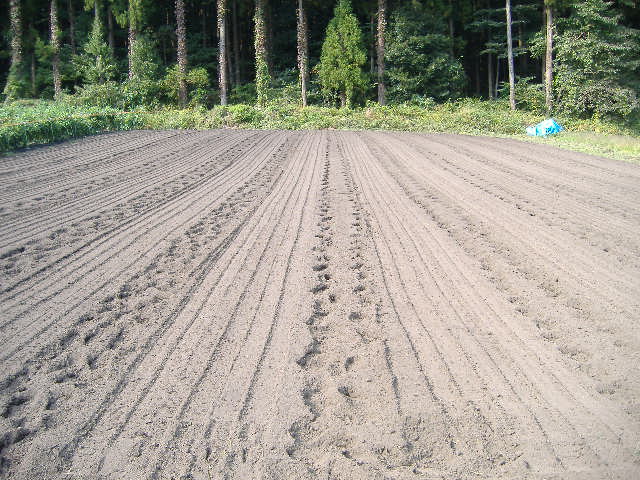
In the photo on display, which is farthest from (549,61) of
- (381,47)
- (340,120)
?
(340,120)

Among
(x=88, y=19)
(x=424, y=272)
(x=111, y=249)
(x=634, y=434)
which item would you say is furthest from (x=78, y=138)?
(x=88, y=19)

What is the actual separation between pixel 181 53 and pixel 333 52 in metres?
9.77

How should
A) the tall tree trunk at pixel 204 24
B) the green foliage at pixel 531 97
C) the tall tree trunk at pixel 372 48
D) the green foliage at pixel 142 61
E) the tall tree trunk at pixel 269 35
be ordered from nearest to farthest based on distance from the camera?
the green foliage at pixel 531 97, the green foliage at pixel 142 61, the tall tree trunk at pixel 372 48, the tall tree trunk at pixel 269 35, the tall tree trunk at pixel 204 24

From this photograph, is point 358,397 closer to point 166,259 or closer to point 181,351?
point 181,351

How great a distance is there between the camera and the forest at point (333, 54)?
27.5m

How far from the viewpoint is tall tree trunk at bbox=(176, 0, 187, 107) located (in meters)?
32.1

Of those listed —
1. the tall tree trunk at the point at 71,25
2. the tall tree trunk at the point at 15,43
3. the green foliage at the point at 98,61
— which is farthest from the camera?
the tall tree trunk at the point at 71,25

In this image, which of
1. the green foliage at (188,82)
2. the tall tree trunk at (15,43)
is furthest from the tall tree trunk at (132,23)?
the tall tree trunk at (15,43)

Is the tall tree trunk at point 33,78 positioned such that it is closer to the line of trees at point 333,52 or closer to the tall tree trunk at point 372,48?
the line of trees at point 333,52

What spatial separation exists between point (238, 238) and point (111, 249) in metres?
1.59

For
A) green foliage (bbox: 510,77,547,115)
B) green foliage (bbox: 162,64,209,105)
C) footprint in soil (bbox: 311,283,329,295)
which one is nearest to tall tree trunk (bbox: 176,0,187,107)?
green foliage (bbox: 162,64,209,105)

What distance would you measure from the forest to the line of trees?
0.09 meters

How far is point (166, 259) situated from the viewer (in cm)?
614

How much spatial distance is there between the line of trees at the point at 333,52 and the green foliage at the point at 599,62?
6cm
